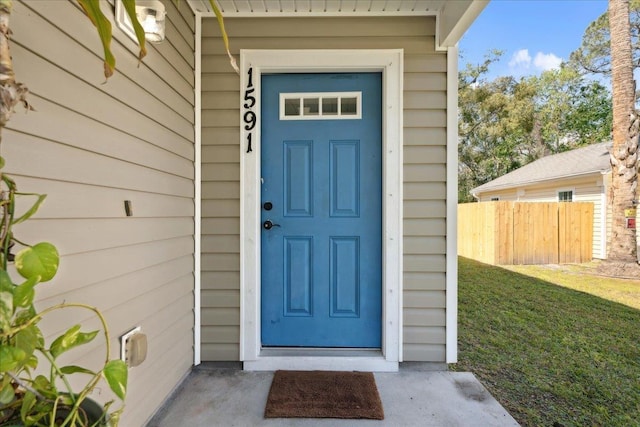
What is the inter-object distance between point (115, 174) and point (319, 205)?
1242 mm

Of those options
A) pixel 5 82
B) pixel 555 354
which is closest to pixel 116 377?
pixel 5 82

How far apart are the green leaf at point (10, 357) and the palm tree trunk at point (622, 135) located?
7.70m

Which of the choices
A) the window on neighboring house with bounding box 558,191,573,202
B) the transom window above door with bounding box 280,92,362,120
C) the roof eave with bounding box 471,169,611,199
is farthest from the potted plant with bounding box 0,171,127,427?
the window on neighboring house with bounding box 558,191,573,202

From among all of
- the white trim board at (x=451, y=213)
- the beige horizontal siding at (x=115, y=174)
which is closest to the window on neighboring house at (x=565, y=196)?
the white trim board at (x=451, y=213)

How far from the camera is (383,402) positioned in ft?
5.84

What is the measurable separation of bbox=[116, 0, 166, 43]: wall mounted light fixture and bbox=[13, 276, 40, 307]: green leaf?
49.9 inches

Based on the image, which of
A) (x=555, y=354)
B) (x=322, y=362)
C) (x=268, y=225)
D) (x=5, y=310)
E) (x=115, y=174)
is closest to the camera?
(x=5, y=310)

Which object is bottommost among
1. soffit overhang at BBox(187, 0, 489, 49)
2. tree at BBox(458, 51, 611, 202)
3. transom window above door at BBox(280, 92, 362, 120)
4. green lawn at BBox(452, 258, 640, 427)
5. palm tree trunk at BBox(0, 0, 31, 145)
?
green lawn at BBox(452, 258, 640, 427)

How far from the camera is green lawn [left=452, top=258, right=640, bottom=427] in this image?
184cm

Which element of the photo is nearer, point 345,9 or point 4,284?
point 4,284

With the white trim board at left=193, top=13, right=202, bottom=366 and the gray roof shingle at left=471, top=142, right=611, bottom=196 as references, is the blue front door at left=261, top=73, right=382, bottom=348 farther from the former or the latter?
the gray roof shingle at left=471, top=142, right=611, bottom=196

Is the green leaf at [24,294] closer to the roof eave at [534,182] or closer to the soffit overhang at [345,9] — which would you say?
the soffit overhang at [345,9]

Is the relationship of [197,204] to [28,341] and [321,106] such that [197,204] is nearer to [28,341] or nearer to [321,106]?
[321,106]

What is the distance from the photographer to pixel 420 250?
2168mm
